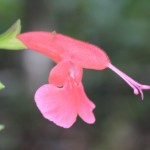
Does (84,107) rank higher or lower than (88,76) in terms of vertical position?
higher

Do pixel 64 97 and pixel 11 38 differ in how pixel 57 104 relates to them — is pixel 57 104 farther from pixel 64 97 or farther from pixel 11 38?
pixel 11 38

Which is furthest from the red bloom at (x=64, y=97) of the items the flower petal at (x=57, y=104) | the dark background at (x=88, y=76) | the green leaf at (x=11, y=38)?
the dark background at (x=88, y=76)

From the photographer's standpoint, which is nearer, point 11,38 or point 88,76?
point 11,38

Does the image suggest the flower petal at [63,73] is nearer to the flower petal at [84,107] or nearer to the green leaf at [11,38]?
the flower petal at [84,107]

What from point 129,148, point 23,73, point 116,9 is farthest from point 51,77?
point 129,148

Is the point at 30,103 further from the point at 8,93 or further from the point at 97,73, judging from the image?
the point at 97,73

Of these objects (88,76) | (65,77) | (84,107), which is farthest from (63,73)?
(88,76)

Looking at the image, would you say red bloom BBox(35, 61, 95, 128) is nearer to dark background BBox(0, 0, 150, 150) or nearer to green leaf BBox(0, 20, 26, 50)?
green leaf BBox(0, 20, 26, 50)
